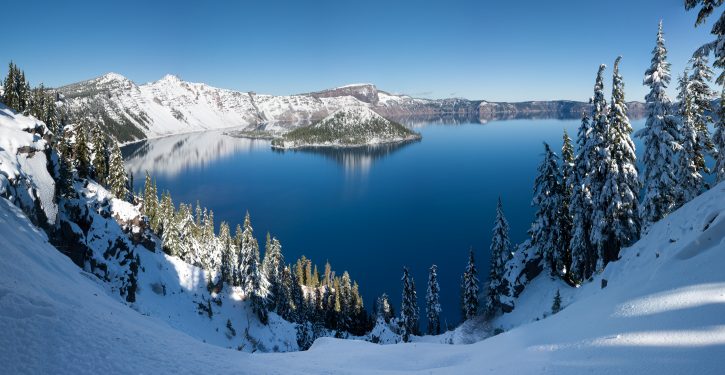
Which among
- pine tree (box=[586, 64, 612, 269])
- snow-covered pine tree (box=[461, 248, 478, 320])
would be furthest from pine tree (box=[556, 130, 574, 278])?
snow-covered pine tree (box=[461, 248, 478, 320])

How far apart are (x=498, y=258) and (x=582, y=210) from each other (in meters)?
12.8

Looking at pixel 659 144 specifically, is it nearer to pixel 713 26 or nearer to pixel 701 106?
pixel 701 106

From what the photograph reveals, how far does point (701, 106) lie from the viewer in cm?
2895

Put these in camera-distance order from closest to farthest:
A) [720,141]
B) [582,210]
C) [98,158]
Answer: [720,141]
[582,210]
[98,158]

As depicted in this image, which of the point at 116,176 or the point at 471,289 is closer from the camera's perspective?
the point at 471,289

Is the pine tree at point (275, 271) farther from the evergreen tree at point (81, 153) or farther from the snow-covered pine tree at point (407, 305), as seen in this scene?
the evergreen tree at point (81, 153)

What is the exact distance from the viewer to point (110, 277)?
104 ft

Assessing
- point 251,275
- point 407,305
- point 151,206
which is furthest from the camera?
point 151,206

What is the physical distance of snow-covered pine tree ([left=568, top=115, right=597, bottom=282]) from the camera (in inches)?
1137

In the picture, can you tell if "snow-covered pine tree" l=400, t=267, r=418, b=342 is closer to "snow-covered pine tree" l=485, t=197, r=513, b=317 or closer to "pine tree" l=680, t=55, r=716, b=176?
"snow-covered pine tree" l=485, t=197, r=513, b=317

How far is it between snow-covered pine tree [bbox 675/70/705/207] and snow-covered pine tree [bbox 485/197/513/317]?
47.4ft

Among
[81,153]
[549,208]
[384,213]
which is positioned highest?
[81,153]

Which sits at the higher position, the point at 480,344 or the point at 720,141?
the point at 720,141

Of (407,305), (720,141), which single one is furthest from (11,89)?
(720,141)
